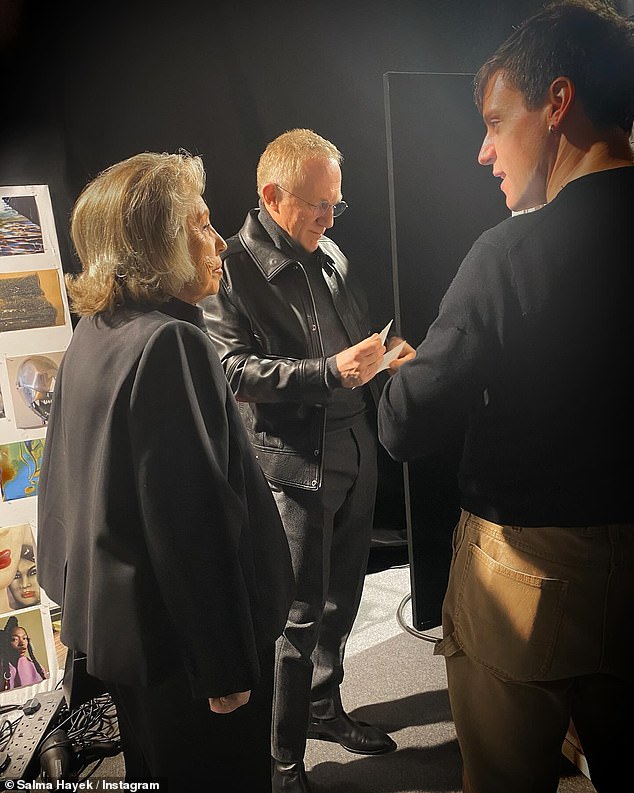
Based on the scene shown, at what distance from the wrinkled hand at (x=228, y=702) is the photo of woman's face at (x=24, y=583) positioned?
68 cm

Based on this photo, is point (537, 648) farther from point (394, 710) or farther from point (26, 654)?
point (26, 654)

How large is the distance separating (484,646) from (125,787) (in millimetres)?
992

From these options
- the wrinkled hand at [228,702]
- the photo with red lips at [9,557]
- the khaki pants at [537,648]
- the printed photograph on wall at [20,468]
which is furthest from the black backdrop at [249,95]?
the wrinkled hand at [228,702]

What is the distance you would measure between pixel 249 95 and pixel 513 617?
1.33 metres

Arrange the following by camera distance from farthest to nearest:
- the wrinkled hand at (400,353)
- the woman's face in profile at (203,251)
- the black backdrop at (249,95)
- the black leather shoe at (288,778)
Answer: the black leather shoe at (288,778)
the wrinkled hand at (400,353)
the black backdrop at (249,95)
the woman's face in profile at (203,251)

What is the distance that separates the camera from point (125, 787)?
6.10 ft

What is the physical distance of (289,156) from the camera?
5.81 feet

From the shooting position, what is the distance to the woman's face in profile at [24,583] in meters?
1.99

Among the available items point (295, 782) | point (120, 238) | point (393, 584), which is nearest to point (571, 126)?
point (120, 238)

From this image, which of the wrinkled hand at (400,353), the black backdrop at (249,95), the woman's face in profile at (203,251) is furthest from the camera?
the wrinkled hand at (400,353)

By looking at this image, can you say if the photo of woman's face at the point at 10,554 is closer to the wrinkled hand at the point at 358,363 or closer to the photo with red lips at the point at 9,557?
the photo with red lips at the point at 9,557

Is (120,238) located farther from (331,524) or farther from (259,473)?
(331,524)

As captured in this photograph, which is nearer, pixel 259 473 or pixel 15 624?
pixel 259 473

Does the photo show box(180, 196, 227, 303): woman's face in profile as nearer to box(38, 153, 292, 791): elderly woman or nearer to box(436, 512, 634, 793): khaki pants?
box(38, 153, 292, 791): elderly woman
